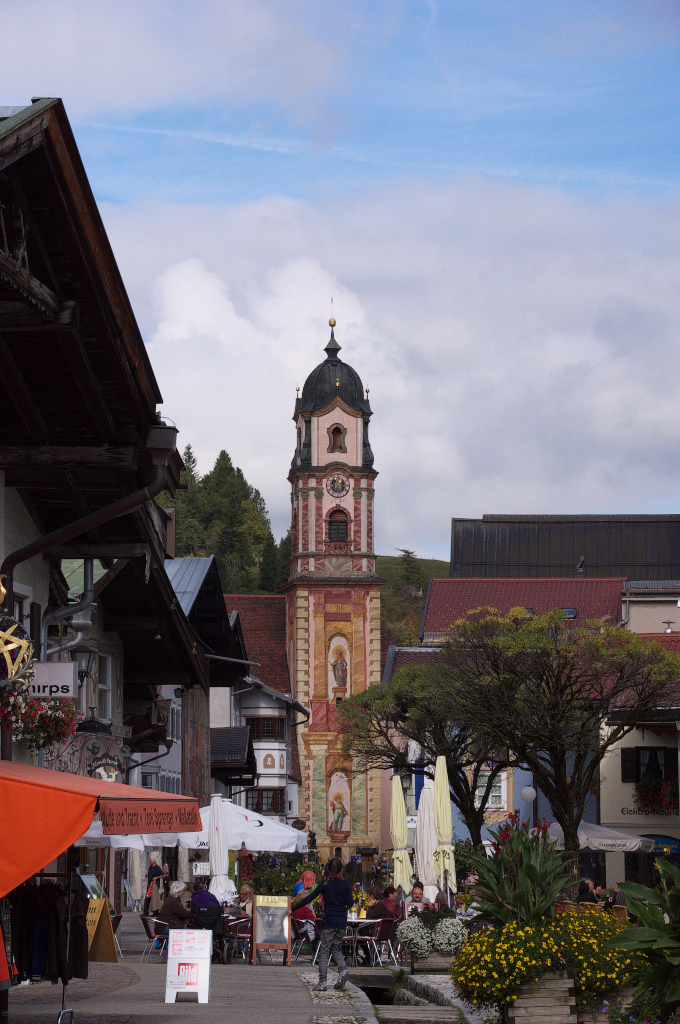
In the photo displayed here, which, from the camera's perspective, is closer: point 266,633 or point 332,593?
point 332,593

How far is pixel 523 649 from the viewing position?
35.8m

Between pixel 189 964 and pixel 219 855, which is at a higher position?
pixel 219 855

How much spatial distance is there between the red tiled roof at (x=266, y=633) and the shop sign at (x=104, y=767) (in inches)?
2479

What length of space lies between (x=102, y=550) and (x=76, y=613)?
A: 3.48 ft

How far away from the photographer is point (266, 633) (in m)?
83.0

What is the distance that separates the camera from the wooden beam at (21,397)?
11.6m

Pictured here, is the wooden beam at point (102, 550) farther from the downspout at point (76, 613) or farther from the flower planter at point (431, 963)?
the flower planter at point (431, 963)

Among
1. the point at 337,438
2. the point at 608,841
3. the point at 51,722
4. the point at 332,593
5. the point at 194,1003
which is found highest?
the point at 337,438

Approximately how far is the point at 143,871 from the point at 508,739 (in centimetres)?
1455

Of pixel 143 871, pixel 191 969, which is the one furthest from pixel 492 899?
pixel 143 871

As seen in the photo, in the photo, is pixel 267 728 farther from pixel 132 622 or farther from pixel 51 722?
pixel 51 722

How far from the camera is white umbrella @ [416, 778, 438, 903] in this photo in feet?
85.0

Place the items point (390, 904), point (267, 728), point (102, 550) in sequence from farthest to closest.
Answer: point (267, 728) → point (390, 904) → point (102, 550)

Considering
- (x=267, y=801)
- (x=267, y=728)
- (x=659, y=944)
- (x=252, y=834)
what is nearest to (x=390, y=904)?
(x=252, y=834)
